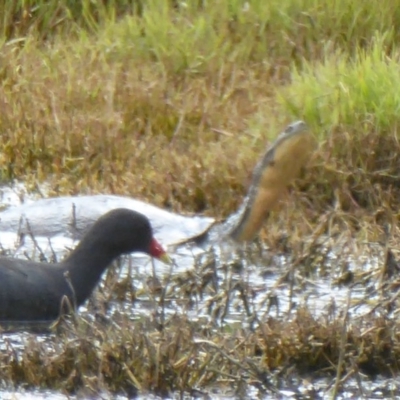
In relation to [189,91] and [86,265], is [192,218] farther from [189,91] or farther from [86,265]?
[189,91]

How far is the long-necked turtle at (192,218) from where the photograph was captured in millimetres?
6445

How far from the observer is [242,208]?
646cm

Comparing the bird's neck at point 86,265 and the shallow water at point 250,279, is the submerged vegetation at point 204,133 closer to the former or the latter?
the shallow water at point 250,279

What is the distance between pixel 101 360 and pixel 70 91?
11.6 feet

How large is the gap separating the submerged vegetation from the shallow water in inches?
2.6

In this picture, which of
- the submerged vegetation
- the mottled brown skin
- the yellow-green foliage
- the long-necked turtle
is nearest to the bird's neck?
the submerged vegetation

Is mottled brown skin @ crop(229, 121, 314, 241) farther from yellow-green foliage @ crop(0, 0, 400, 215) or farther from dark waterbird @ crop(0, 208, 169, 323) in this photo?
dark waterbird @ crop(0, 208, 169, 323)

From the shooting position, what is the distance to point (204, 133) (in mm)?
7609

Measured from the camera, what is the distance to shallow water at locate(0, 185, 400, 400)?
16.5 ft

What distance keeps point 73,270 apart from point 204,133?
201cm

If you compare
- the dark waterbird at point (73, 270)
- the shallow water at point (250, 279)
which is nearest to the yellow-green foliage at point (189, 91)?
the shallow water at point (250, 279)

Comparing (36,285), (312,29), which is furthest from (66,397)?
(312,29)

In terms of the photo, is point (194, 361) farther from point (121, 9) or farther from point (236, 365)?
point (121, 9)

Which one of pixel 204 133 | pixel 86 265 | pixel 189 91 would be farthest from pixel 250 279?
pixel 189 91
